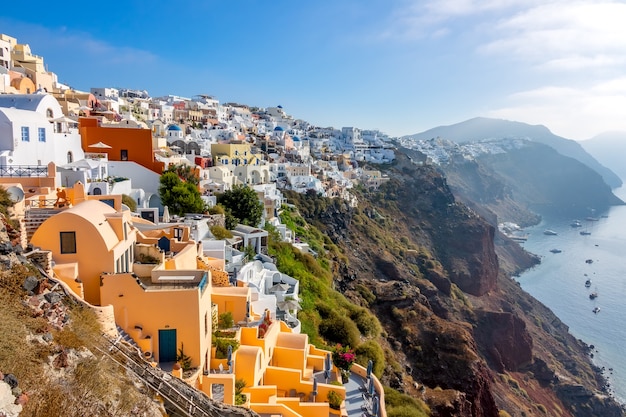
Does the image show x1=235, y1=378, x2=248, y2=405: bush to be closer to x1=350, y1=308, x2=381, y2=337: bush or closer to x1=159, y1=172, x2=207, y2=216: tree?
x1=159, y1=172, x2=207, y2=216: tree

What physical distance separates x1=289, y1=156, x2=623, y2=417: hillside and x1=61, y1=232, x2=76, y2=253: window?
17.0m

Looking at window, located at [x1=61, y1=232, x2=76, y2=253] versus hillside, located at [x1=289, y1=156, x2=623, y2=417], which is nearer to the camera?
window, located at [x1=61, y1=232, x2=76, y2=253]

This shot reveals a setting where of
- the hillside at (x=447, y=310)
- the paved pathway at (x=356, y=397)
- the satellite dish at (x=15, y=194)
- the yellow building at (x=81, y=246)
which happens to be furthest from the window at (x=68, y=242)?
the hillside at (x=447, y=310)

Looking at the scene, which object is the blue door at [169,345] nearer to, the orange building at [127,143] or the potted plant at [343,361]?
the potted plant at [343,361]

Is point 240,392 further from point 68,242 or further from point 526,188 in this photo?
point 526,188

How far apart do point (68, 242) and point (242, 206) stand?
17.9 m

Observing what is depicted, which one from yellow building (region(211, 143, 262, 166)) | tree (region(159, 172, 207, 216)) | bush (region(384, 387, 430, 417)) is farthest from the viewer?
yellow building (region(211, 143, 262, 166))

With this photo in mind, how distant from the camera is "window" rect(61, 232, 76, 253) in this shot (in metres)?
10.3

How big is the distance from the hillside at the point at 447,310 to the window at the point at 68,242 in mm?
16951

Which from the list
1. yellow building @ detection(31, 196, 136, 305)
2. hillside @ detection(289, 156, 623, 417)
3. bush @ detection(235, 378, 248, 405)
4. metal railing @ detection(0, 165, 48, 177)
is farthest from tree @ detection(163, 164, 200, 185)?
bush @ detection(235, 378, 248, 405)

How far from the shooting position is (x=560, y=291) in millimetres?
77938

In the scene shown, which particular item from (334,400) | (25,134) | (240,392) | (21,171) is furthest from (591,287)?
(21,171)

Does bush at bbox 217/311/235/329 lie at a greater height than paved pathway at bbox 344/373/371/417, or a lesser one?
greater

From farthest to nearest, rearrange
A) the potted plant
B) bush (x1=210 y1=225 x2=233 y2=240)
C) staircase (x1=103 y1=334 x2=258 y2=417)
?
bush (x1=210 y1=225 x2=233 y2=240), the potted plant, staircase (x1=103 y1=334 x2=258 y2=417)
